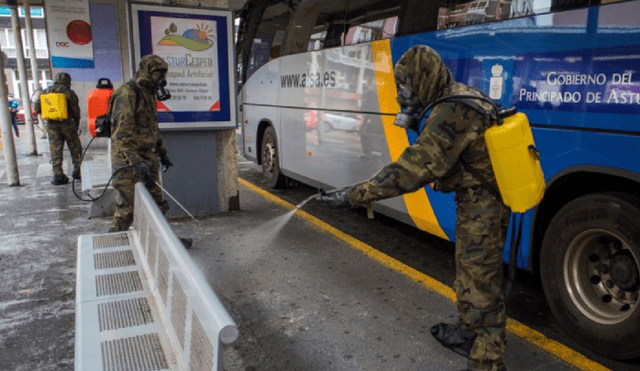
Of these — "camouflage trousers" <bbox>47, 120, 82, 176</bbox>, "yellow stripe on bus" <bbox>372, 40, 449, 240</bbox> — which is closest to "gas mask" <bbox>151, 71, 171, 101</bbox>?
"yellow stripe on bus" <bbox>372, 40, 449, 240</bbox>

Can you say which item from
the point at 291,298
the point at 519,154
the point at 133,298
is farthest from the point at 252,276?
the point at 519,154

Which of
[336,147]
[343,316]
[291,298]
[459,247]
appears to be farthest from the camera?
[336,147]

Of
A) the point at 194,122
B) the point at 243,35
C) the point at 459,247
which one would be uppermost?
the point at 243,35

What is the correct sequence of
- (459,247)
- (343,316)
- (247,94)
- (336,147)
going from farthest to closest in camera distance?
(247,94) < (336,147) < (343,316) < (459,247)

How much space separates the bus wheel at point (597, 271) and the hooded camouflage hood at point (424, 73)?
1.29 metres

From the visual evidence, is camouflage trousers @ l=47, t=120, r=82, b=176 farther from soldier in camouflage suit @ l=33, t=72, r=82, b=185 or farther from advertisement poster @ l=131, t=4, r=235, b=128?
advertisement poster @ l=131, t=4, r=235, b=128

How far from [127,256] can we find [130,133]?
55.5 inches

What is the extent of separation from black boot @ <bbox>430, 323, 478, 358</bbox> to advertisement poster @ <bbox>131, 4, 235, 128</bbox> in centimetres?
405

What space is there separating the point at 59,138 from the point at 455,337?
8.23 m

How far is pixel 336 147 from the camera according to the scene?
20.4 ft

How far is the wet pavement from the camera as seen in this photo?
3258 mm

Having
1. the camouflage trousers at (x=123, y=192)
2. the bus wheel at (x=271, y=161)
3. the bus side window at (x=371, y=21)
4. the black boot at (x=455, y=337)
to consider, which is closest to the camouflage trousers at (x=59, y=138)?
the bus wheel at (x=271, y=161)

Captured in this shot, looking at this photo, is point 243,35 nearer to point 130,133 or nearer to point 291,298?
point 130,133

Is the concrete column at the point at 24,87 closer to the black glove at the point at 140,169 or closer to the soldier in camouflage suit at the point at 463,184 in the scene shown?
the black glove at the point at 140,169
